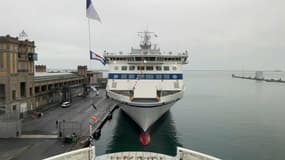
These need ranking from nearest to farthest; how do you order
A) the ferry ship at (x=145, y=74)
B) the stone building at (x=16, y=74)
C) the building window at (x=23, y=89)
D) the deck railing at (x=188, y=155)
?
the deck railing at (x=188, y=155) < the ferry ship at (x=145, y=74) < the stone building at (x=16, y=74) < the building window at (x=23, y=89)

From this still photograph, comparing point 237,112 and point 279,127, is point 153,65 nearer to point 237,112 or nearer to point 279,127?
point 279,127

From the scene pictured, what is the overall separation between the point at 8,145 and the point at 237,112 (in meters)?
40.0

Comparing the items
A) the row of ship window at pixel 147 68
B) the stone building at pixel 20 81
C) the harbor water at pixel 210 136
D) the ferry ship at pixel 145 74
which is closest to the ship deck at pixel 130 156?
the harbor water at pixel 210 136

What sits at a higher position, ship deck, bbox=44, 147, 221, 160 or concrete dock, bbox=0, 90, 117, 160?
ship deck, bbox=44, 147, 221, 160

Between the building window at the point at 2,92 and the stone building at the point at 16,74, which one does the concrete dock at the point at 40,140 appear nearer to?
the stone building at the point at 16,74

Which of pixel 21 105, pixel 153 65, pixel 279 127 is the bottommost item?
pixel 279 127

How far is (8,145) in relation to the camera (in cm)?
1920

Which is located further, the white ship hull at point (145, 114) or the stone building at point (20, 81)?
the stone building at point (20, 81)

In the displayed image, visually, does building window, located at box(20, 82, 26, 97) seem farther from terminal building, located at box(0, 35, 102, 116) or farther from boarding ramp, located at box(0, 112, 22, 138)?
boarding ramp, located at box(0, 112, 22, 138)

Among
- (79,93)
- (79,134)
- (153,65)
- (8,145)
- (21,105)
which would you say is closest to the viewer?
(8,145)

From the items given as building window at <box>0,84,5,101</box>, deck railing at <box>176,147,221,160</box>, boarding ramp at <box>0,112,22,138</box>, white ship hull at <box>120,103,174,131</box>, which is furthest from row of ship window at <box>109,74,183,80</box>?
deck railing at <box>176,147,221,160</box>

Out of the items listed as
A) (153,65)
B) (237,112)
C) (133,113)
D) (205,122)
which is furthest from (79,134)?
(237,112)

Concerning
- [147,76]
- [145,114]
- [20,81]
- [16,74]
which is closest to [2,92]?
[20,81]

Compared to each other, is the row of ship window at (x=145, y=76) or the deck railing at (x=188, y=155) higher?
the row of ship window at (x=145, y=76)
